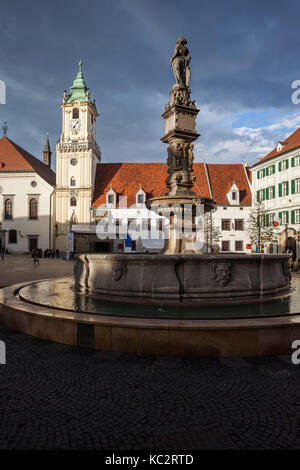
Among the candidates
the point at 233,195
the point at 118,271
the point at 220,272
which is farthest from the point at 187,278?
the point at 233,195

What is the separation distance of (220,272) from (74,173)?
40521 mm

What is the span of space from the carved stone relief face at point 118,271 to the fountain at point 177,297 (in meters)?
0.02

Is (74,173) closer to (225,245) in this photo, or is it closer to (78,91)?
(78,91)

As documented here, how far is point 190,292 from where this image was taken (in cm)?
636

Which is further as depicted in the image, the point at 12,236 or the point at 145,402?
the point at 12,236

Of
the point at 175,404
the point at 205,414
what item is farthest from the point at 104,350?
the point at 205,414

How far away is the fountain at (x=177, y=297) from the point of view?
438 centimetres

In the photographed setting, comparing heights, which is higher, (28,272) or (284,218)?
(284,218)

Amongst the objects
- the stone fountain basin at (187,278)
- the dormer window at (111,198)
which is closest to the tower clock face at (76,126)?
the dormer window at (111,198)

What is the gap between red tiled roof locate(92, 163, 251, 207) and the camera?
4353cm

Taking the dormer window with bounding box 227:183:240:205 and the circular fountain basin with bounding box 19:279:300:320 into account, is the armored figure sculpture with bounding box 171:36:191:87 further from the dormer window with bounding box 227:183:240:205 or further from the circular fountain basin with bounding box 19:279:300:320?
the dormer window with bounding box 227:183:240:205

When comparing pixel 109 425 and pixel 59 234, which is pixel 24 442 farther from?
pixel 59 234

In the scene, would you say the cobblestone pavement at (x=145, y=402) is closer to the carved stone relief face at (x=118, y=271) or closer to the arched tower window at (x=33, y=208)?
the carved stone relief face at (x=118, y=271)

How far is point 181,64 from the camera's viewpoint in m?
9.30
